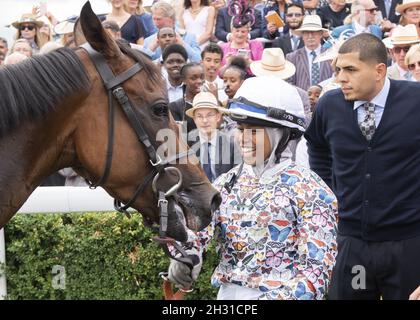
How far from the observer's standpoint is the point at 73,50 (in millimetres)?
3482

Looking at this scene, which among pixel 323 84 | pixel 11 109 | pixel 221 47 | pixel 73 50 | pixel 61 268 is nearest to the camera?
pixel 11 109

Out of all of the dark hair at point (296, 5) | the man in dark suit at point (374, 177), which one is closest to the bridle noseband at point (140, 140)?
the man in dark suit at point (374, 177)

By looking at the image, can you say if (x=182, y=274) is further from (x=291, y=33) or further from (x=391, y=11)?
(x=391, y=11)

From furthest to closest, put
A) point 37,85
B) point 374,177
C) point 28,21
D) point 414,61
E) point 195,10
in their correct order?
point 195,10 < point 28,21 < point 414,61 < point 374,177 < point 37,85

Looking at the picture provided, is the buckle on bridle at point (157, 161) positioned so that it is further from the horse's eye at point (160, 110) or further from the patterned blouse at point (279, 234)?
the patterned blouse at point (279, 234)

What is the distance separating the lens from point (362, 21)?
9.79 metres

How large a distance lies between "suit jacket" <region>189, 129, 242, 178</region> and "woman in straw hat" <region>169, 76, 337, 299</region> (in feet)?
8.65

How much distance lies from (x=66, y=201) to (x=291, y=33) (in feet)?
17.4

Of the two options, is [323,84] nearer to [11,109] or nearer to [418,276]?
[418,276]

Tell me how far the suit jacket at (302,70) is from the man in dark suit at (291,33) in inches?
23.2

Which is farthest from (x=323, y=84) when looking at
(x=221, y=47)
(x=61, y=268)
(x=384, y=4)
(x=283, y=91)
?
(x=283, y=91)

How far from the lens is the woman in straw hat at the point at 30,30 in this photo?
10.2m

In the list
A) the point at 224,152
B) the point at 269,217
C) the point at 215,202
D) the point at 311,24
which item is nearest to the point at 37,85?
the point at 215,202
